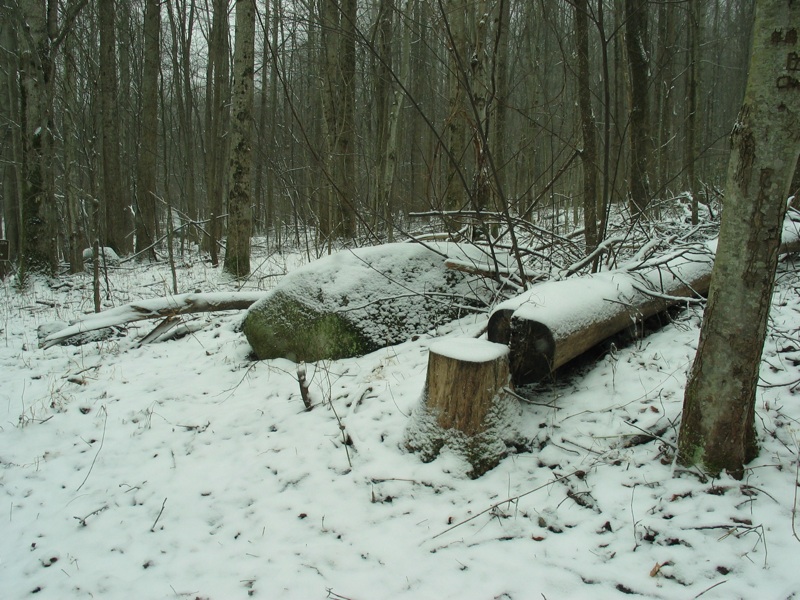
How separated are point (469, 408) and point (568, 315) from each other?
844mm

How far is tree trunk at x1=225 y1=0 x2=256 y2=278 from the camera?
25.3 feet

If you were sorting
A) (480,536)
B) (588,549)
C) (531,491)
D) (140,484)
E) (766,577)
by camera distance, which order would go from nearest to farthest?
(766,577) → (588,549) → (480,536) → (531,491) → (140,484)

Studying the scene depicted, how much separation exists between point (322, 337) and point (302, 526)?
6.42 feet

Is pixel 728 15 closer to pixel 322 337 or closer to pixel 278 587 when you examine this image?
pixel 322 337

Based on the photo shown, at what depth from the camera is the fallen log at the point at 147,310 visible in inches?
202

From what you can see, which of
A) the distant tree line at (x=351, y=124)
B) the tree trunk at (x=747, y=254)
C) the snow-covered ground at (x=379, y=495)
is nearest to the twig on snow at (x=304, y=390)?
the snow-covered ground at (x=379, y=495)

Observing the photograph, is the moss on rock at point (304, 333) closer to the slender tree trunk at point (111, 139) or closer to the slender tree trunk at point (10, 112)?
the slender tree trunk at point (111, 139)

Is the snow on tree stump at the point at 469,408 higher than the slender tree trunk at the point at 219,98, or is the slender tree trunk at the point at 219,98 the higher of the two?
the slender tree trunk at the point at 219,98

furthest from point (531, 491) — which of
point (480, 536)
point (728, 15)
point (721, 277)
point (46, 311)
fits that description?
point (728, 15)

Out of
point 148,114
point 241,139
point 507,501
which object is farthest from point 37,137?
point 507,501

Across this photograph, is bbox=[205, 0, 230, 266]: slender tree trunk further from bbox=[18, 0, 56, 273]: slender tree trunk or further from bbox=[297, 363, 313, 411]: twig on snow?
bbox=[297, 363, 313, 411]: twig on snow

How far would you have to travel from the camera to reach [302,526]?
2488mm

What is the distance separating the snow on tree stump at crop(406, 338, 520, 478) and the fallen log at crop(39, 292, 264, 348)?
337 cm

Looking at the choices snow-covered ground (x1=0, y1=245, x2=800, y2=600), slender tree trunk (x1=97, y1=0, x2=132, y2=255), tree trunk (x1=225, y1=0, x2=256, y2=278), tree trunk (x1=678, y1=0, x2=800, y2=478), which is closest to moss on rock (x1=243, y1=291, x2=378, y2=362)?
snow-covered ground (x1=0, y1=245, x2=800, y2=600)
